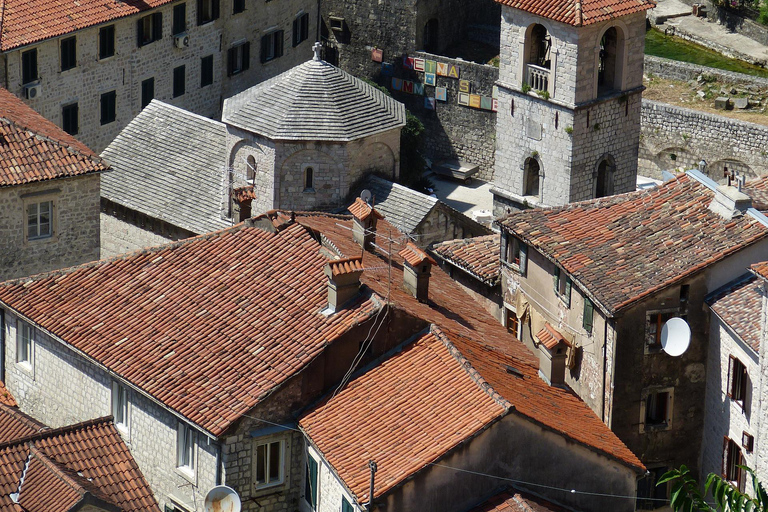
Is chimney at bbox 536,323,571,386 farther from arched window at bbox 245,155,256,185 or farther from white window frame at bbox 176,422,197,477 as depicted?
arched window at bbox 245,155,256,185

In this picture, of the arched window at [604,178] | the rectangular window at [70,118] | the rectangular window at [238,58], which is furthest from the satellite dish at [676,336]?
the rectangular window at [238,58]

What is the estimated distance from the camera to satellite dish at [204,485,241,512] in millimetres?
40938

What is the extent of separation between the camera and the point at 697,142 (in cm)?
6812

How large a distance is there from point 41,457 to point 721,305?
16.6 m

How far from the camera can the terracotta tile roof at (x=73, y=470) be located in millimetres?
41094

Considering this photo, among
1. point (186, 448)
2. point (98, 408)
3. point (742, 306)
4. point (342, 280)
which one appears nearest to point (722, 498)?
point (742, 306)

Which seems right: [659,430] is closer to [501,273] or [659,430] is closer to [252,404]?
[501,273]

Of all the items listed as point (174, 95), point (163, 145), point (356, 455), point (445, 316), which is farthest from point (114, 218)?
point (356, 455)

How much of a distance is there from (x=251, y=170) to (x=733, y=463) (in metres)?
18.1

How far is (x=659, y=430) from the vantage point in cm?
4847

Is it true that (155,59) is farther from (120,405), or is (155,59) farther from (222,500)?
(222,500)

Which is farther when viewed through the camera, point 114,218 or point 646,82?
point 646,82

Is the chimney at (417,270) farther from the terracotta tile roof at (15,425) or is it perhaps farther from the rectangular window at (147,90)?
the rectangular window at (147,90)

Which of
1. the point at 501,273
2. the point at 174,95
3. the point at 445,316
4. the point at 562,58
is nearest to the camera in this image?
the point at 445,316
